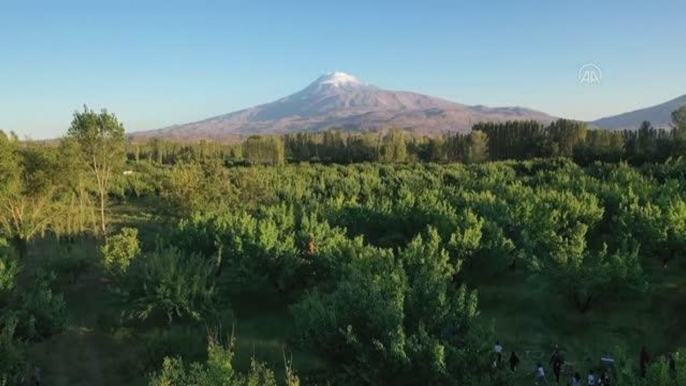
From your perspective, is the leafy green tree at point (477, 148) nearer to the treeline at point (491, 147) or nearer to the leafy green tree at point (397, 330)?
the treeline at point (491, 147)

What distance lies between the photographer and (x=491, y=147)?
137 meters

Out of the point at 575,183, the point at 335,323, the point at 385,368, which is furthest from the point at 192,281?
the point at 575,183

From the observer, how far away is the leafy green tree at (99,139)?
4644cm

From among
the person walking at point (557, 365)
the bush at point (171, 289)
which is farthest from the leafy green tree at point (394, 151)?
the person walking at point (557, 365)

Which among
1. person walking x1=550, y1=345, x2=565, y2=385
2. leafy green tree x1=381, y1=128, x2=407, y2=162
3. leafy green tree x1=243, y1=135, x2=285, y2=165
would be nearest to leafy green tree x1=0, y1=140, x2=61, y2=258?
person walking x1=550, y1=345, x2=565, y2=385

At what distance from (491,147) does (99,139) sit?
10637 centimetres

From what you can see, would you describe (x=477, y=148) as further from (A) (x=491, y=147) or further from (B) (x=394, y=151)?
(B) (x=394, y=151)

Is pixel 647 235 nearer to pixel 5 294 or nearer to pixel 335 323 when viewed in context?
pixel 335 323

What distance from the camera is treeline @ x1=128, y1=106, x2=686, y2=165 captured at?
10175 cm

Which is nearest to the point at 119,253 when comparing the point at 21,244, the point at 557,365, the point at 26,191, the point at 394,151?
the point at 21,244

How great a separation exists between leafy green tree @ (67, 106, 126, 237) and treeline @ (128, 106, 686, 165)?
71.6 m

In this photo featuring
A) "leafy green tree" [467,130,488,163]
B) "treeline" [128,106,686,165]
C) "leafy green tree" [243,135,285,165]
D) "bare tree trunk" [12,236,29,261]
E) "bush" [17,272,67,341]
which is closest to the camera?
"bush" [17,272,67,341]

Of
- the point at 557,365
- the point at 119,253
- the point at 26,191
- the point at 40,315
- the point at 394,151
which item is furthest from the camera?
the point at 394,151

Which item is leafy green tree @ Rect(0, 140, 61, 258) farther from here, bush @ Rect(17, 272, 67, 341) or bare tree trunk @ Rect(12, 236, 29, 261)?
bush @ Rect(17, 272, 67, 341)
